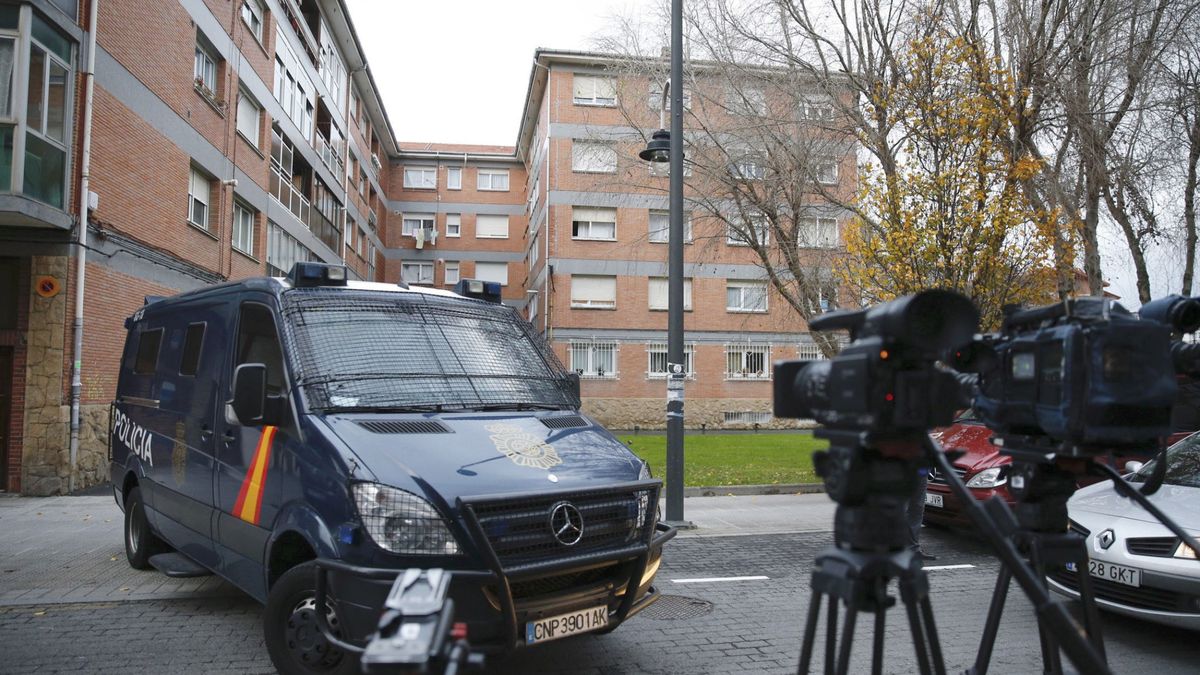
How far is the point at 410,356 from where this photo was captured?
4.87 metres

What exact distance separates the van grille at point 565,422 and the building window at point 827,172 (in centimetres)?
1132

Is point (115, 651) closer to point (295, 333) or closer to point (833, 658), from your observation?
point (295, 333)

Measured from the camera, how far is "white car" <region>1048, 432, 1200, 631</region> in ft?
15.3

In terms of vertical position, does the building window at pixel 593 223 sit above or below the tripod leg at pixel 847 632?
above

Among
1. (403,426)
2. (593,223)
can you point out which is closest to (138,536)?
(403,426)

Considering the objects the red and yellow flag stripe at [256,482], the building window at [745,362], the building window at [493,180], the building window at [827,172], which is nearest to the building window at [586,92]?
the building window at [745,362]

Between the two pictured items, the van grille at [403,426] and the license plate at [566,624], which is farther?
the van grille at [403,426]

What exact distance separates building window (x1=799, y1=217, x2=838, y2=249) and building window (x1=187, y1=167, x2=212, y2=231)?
12.6m

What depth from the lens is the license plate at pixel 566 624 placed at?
3686 millimetres

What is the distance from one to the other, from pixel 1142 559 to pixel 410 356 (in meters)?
4.60

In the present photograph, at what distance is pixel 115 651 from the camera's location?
191 inches

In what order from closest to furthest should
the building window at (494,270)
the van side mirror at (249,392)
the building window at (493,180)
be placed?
the van side mirror at (249,392) < the building window at (494,270) < the building window at (493,180)

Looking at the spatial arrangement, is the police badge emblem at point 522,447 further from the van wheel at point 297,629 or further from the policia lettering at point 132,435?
the policia lettering at point 132,435

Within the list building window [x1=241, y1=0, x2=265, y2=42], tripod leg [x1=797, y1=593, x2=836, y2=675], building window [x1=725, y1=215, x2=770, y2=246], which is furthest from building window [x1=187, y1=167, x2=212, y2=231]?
tripod leg [x1=797, y1=593, x2=836, y2=675]
